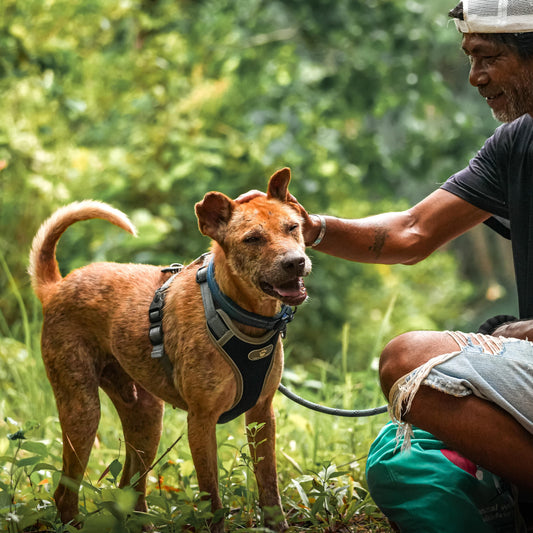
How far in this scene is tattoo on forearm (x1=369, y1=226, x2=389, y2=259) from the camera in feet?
11.1

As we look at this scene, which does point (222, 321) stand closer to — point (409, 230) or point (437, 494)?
point (437, 494)

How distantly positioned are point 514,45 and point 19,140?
523 centimetres

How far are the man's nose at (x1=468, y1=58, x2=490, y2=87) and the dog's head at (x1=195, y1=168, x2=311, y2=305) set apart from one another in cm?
86

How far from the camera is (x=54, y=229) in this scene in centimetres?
317

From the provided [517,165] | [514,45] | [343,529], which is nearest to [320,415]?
[343,529]

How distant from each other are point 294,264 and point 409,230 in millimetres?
1052

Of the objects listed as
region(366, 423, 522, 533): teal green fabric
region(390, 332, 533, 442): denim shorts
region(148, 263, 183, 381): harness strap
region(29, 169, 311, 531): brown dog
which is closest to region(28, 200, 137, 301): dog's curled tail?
region(29, 169, 311, 531): brown dog

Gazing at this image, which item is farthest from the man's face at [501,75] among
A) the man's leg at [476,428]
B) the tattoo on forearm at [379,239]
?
the man's leg at [476,428]

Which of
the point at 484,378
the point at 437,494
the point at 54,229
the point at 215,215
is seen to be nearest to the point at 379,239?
the point at 215,215

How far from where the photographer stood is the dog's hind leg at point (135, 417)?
3.18 m

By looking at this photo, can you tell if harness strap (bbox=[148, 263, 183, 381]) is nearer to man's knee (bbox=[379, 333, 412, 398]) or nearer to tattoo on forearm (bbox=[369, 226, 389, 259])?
man's knee (bbox=[379, 333, 412, 398])

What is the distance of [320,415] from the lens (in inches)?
163

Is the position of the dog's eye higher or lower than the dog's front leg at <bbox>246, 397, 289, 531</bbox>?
higher

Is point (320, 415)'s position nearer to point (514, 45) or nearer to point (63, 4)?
point (514, 45)
